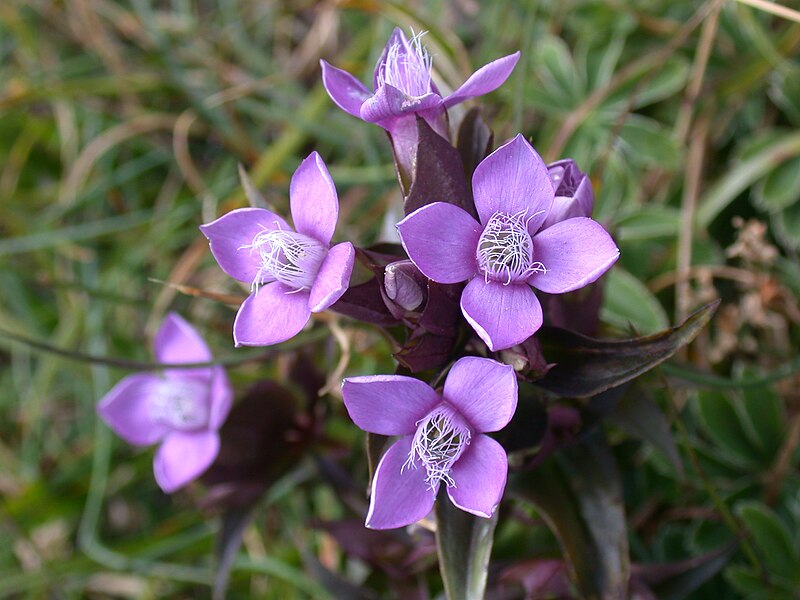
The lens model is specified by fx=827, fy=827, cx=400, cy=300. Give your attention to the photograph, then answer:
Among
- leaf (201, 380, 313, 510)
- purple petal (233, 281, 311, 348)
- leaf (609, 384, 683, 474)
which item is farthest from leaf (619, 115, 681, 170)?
purple petal (233, 281, 311, 348)

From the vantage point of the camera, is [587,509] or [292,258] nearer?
[292,258]

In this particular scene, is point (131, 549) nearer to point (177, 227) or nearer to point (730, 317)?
point (177, 227)

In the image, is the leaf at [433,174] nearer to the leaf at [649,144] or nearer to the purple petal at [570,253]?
the purple petal at [570,253]

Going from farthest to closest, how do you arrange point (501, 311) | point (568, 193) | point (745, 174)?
point (745, 174) < point (568, 193) < point (501, 311)

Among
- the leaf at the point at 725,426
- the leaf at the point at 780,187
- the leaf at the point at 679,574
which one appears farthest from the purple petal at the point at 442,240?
the leaf at the point at 780,187

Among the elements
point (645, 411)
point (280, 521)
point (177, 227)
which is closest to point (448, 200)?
point (645, 411)

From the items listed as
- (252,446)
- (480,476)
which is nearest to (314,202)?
(480,476)

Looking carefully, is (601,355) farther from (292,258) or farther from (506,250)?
(292,258)
